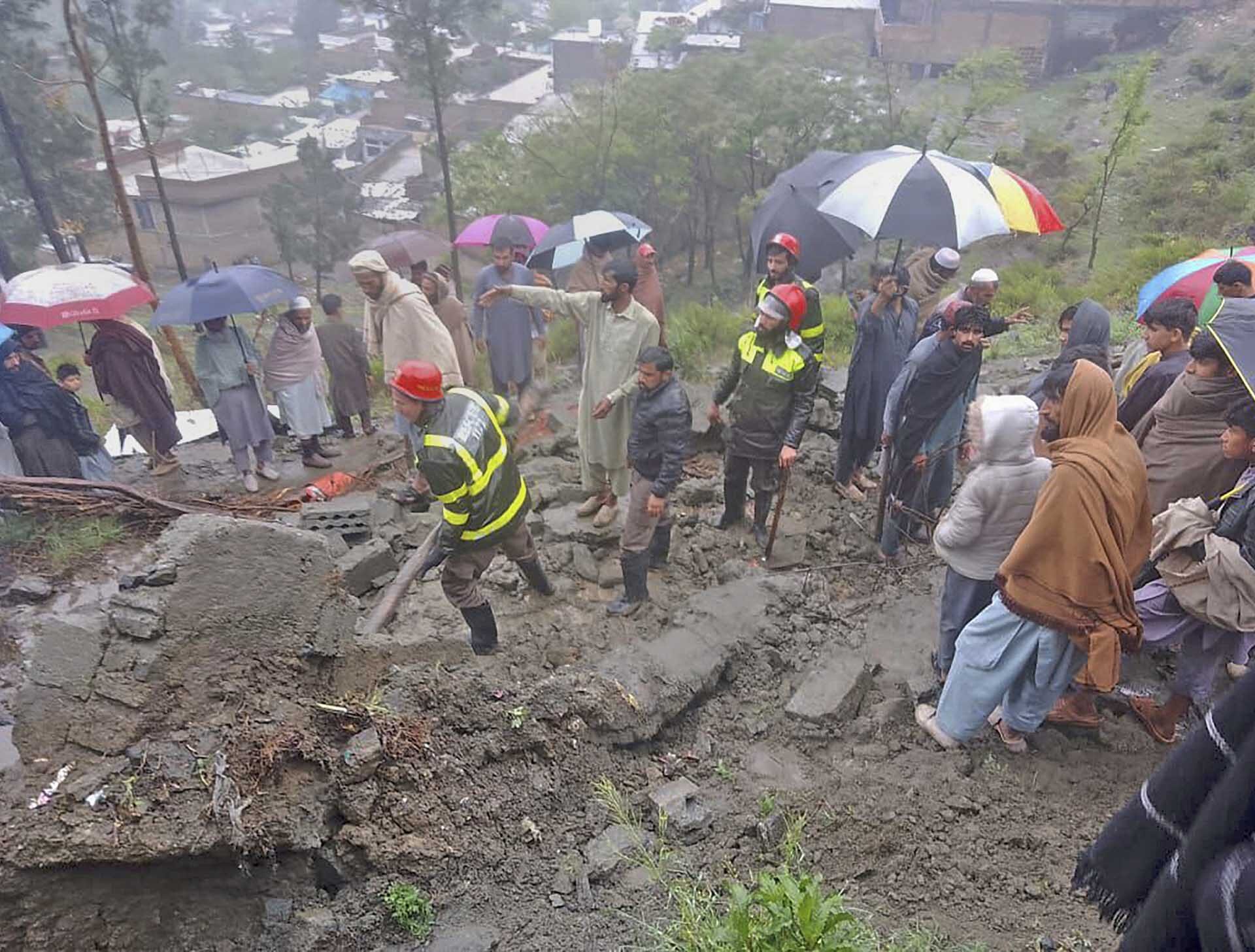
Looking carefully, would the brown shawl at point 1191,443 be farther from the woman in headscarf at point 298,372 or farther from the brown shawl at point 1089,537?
the woman in headscarf at point 298,372

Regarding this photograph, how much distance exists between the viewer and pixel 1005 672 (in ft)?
9.96

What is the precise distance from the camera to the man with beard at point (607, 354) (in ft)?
15.6

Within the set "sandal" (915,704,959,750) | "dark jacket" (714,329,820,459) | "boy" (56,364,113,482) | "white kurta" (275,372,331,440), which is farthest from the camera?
"white kurta" (275,372,331,440)

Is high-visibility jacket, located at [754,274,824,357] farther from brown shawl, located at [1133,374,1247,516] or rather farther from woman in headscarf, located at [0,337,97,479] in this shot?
woman in headscarf, located at [0,337,97,479]

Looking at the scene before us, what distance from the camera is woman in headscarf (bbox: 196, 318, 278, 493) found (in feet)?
19.5

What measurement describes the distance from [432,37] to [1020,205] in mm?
19399

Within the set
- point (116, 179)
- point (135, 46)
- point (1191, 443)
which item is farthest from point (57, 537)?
point (135, 46)

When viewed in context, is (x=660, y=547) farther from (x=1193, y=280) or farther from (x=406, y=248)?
(x=406, y=248)

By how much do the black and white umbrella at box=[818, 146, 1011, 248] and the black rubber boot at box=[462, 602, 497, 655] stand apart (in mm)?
3485

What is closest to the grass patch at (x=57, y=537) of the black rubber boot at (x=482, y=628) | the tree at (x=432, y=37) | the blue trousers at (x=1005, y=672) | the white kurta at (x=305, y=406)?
the white kurta at (x=305, y=406)

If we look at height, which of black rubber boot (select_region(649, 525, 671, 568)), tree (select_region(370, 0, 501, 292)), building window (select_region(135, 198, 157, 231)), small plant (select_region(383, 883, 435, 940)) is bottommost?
building window (select_region(135, 198, 157, 231))

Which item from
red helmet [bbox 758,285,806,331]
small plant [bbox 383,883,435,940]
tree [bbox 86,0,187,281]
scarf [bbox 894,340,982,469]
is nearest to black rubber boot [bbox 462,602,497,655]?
small plant [bbox 383,883,435,940]

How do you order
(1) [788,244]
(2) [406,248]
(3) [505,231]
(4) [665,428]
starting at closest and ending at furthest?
(4) [665,428]
(1) [788,244]
(3) [505,231]
(2) [406,248]

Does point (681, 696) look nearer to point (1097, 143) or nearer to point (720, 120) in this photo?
point (720, 120)
